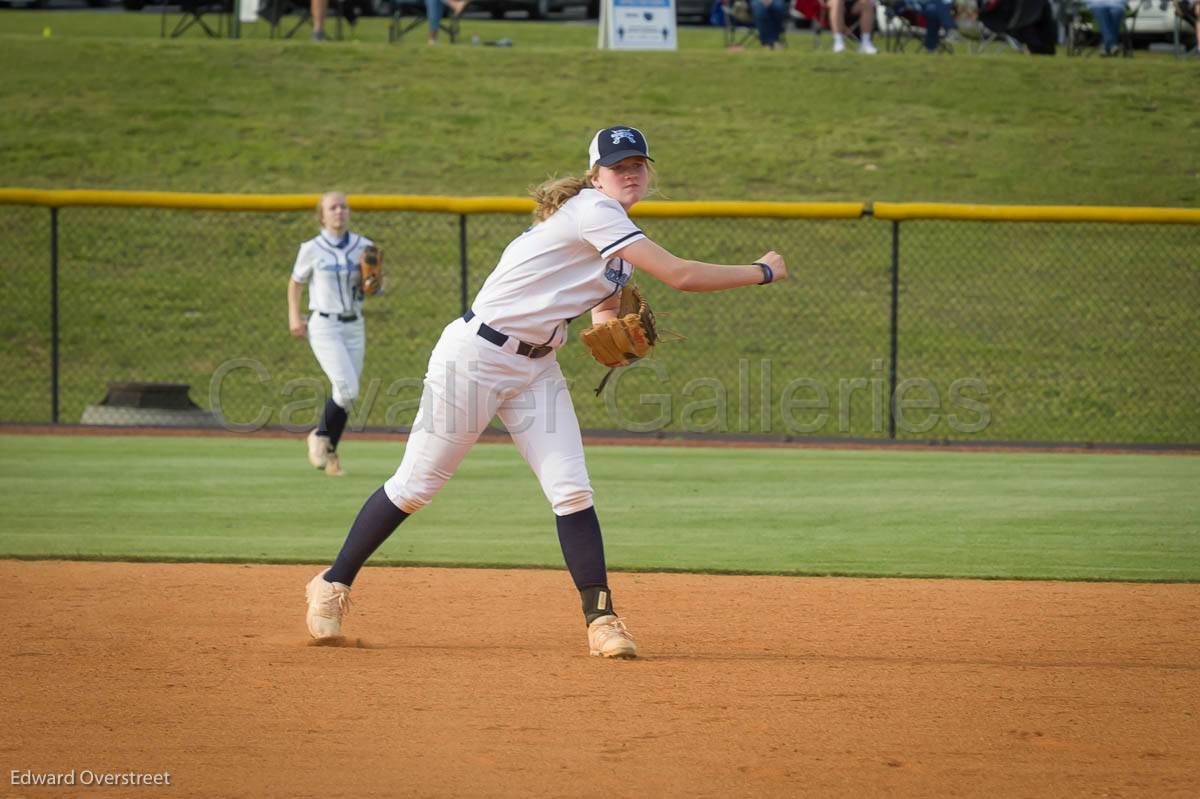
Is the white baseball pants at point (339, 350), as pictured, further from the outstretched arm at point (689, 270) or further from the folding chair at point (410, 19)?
the folding chair at point (410, 19)

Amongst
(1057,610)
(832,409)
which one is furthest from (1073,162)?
(1057,610)

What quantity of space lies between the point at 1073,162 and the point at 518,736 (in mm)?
18321

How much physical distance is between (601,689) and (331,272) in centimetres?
643

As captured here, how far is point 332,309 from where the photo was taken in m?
10.9

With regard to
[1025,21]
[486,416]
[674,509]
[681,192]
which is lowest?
[674,509]

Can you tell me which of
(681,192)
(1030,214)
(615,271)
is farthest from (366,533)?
(681,192)

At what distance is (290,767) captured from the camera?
4086mm

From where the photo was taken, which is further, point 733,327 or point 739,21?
point 739,21

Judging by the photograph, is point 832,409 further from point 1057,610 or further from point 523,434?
point 523,434

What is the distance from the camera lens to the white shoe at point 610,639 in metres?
5.44

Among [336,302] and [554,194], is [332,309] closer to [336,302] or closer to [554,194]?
[336,302]

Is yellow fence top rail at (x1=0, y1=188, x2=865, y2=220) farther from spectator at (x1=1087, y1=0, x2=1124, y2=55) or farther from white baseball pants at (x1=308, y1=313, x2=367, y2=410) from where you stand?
spectator at (x1=1087, y1=0, x2=1124, y2=55)

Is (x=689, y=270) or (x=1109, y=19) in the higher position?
(x=1109, y=19)

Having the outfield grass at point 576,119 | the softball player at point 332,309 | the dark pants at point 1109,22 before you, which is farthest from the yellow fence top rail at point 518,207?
the dark pants at point 1109,22
